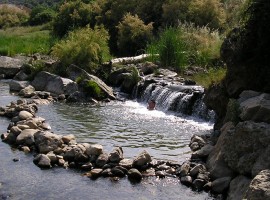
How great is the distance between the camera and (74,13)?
48875mm

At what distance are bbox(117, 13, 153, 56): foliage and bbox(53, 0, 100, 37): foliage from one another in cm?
936

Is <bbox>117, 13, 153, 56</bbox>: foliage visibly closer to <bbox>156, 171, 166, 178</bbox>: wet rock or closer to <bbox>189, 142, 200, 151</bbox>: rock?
<bbox>189, 142, 200, 151</bbox>: rock

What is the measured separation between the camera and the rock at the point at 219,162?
13664mm

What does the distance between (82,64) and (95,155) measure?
644 inches

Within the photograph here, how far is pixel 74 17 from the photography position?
48.7 metres

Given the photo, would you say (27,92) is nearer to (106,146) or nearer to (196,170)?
(106,146)

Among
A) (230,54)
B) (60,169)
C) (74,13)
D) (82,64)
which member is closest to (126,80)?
(82,64)

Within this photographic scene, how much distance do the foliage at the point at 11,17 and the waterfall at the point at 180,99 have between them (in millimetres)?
55487

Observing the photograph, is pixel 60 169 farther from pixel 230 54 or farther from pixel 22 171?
pixel 230 54

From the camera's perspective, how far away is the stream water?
13125mm

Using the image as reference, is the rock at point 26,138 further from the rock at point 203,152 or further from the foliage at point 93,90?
the foliage at point 93,90

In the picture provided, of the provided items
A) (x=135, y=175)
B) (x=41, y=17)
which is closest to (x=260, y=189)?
(x=135, y=175)

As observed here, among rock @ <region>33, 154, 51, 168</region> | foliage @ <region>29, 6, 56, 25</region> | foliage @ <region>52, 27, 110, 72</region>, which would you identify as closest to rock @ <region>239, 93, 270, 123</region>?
rock @ <region>33, 154, 51, 168</region>

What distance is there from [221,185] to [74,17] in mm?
38226
